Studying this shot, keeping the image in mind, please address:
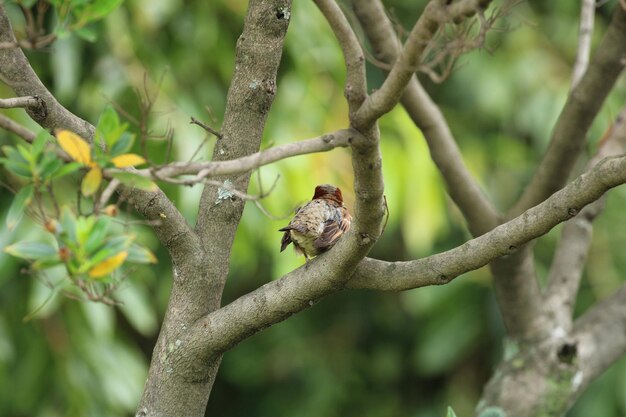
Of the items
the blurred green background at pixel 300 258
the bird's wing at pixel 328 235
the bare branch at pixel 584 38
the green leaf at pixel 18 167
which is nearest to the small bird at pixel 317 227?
the bird's wing at pixel 328 235

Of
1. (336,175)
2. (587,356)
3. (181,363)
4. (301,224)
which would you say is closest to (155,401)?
(181,363)

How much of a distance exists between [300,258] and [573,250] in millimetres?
1108

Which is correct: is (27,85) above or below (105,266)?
above

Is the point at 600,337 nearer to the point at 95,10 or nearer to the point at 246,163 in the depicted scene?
the point at 246,163

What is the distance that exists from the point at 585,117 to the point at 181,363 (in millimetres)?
1501

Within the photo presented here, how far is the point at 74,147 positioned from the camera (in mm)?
1359

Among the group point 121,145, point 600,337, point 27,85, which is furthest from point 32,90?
point 600,337

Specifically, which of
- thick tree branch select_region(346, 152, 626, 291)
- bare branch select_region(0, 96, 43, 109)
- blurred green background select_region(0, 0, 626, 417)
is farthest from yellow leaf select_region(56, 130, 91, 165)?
blurred green background select_region(0, 0, 626, 417)

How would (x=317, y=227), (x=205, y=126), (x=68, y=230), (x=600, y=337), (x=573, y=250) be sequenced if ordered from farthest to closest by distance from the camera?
(x=573, y=250) → (x=600, y=337) → (x=317, y=227) → (x=205, y=126) → (x=68, y=230)

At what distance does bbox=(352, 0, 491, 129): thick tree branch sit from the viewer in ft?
4.65

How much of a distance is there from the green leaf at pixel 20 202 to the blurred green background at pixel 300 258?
6.23 ft

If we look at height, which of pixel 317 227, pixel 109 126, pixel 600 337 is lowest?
pixel 109 126

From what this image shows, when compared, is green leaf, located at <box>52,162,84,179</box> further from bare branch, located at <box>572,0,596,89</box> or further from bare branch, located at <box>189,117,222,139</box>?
bare branch, located at <box>572,0,596,89</box>

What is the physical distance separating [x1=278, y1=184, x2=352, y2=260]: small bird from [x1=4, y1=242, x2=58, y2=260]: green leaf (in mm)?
776
